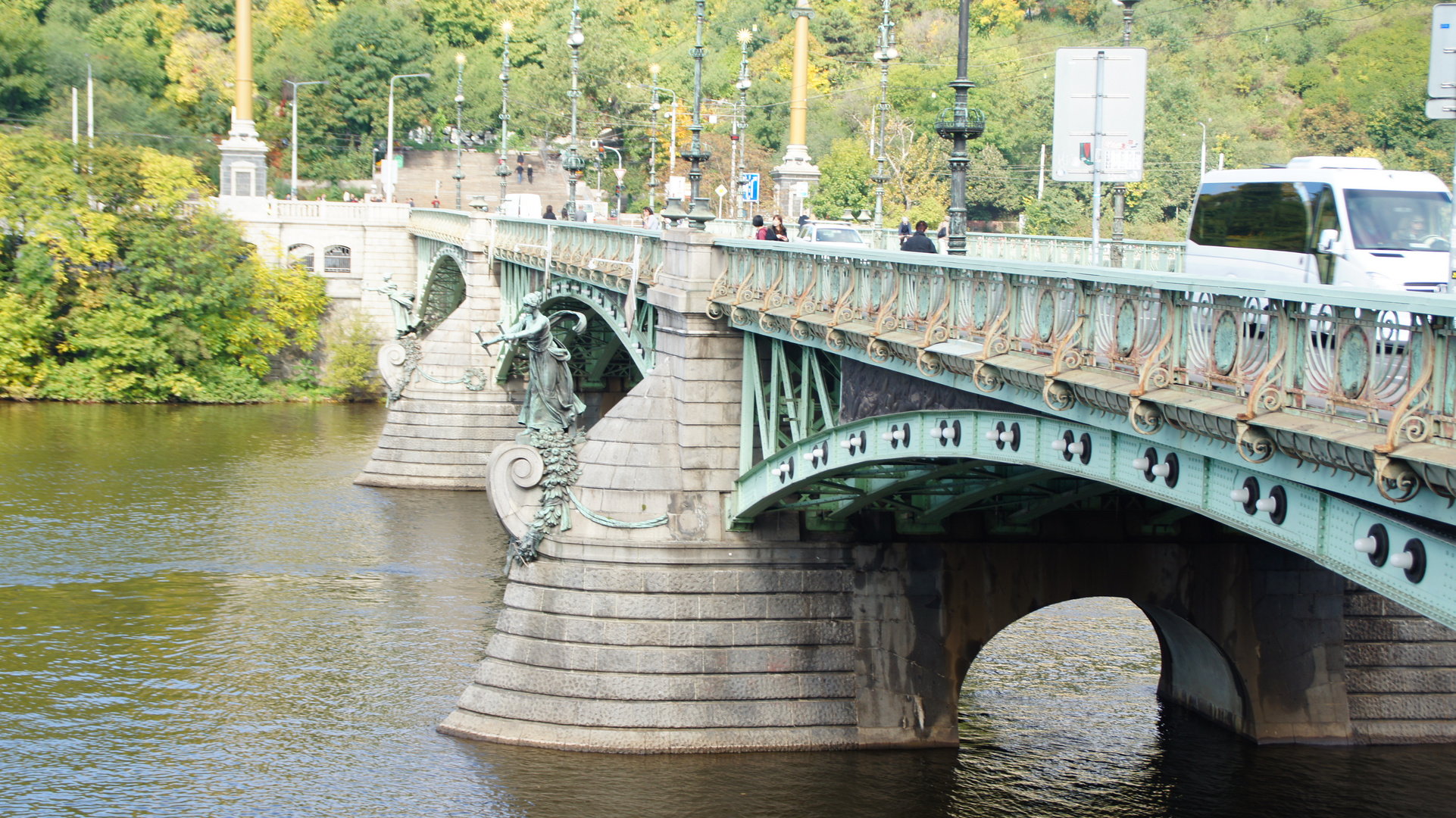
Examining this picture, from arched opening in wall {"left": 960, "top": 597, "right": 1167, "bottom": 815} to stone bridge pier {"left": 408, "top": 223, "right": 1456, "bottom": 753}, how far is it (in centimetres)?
134

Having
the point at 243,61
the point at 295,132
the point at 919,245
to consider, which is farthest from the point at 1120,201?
the point at 295,132

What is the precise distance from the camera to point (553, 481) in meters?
24.3

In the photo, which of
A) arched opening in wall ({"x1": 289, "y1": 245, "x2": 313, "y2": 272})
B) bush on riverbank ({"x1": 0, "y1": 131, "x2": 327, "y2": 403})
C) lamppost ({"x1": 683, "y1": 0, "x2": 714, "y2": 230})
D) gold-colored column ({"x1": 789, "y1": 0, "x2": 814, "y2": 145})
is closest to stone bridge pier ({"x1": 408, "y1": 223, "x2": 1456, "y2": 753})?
lamppost ({"x1": 683, "y1": 0, "x2": 714, "y2": 230})

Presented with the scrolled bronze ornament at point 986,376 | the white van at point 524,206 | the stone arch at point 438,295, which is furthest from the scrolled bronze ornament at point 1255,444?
the stone arch at point 438,295

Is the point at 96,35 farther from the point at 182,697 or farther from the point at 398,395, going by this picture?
the point at 182,697

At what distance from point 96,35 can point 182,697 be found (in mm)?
91898

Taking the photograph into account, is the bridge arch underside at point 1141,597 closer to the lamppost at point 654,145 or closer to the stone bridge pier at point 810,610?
the stone bridge pier at point 810,610

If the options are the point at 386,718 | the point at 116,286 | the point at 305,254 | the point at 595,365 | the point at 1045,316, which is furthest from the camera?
the point at 305,254

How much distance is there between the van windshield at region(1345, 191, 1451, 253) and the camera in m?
17.7

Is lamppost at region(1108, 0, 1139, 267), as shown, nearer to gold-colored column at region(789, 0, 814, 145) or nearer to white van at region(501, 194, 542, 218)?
gold-colored column at region(789, 0, 814, 145)

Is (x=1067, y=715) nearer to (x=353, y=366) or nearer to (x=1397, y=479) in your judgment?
(x=1397, y=479)

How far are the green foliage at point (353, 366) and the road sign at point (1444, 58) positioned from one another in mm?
60929

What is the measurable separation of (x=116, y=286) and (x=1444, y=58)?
61155mm

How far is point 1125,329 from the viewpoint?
44.0ft
